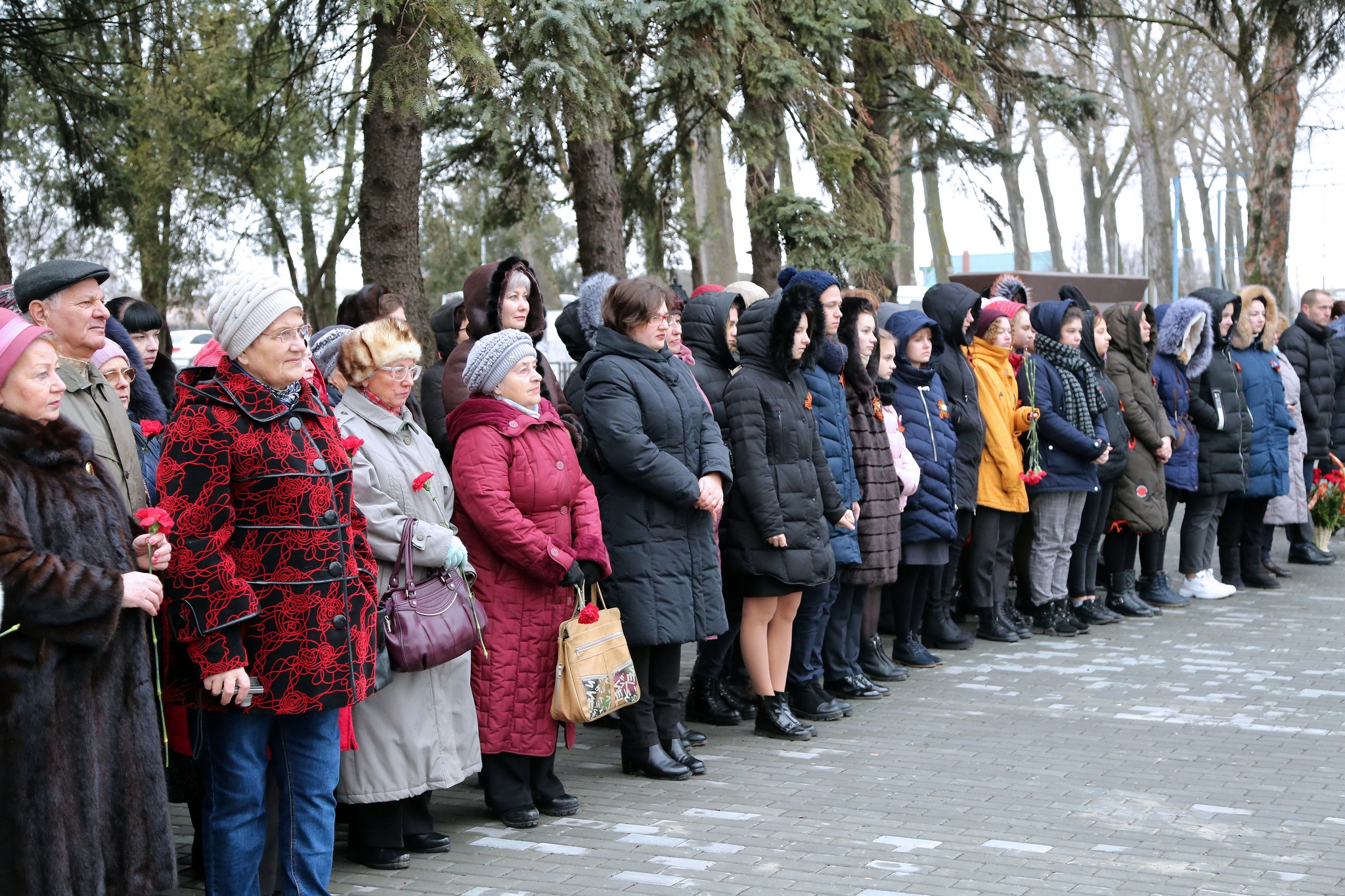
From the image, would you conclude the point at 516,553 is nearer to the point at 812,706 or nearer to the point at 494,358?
the point at 494,358

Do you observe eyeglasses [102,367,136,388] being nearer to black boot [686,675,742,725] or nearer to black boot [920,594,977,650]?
black boot [686,675,742,725]

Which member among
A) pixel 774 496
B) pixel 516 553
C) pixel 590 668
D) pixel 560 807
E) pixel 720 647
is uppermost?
pixel 774 496

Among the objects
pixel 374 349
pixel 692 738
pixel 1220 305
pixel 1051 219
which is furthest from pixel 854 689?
pixel 1051 219

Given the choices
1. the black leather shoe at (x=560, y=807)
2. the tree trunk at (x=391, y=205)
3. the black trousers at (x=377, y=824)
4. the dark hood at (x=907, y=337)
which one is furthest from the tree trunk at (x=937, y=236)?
the black trousers at (x=377, y=824)

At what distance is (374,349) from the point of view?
4914 mm

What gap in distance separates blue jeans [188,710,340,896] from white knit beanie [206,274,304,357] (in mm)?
1068

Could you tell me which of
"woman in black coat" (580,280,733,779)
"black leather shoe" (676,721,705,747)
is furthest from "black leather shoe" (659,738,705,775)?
"black leather shoe" (676,721,705,747)

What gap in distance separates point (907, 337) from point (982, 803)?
130 inches

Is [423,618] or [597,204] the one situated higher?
[597,204]

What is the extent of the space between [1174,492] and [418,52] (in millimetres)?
6168

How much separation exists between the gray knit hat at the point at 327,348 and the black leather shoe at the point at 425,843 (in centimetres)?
175

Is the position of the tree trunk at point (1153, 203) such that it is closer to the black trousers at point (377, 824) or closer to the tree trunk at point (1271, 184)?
the tree trunk at point (1271, 184)

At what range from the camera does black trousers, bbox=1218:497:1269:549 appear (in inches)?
423

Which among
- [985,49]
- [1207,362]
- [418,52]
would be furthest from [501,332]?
[985,49]
